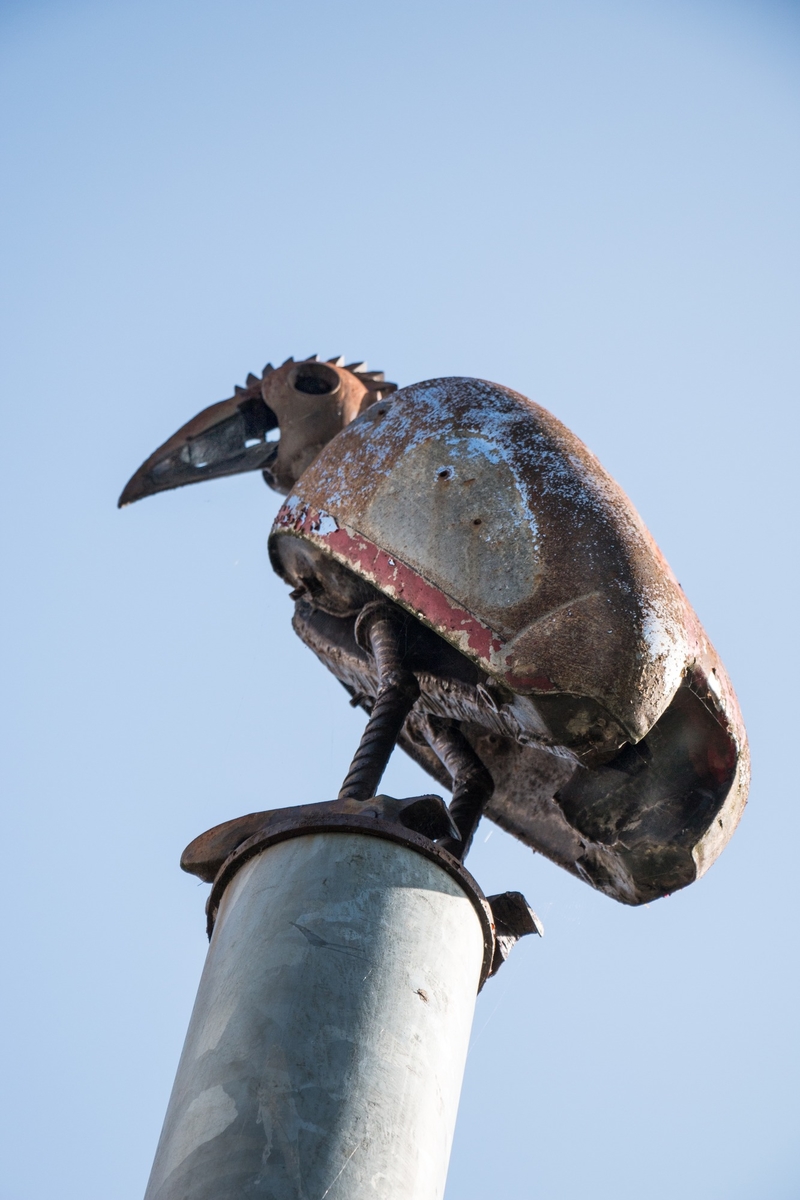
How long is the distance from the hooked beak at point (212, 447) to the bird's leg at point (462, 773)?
6.64ft

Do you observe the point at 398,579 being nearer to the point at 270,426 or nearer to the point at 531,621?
the point at 531,621

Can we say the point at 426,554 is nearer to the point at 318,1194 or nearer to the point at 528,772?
the point at 528,772

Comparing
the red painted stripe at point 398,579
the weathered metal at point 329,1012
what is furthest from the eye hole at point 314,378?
the weathered metal at point 329,1012

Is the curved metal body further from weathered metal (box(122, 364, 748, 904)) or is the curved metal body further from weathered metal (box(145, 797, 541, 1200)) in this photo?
weathered metal (box(145, 797, 541, 1200))

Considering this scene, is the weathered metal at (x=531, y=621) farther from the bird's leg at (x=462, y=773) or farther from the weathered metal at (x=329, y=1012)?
the weathered metal at (x=329, y=1012)

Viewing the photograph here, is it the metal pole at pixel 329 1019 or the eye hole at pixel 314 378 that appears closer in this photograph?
the metal pole at pixel 329 1019

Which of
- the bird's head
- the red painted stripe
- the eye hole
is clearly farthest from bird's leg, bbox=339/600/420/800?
the eye hole

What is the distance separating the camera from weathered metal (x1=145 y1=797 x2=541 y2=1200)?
274cm

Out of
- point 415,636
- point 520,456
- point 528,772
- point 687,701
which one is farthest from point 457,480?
point 528,772

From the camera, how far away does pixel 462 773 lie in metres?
4.96

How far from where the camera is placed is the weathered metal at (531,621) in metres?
3.80

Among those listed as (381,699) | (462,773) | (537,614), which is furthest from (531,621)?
(462,773)

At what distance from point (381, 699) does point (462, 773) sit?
0.65m

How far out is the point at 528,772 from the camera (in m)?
5.20
